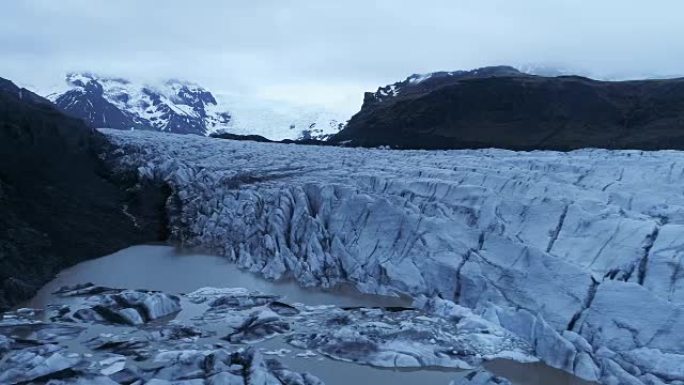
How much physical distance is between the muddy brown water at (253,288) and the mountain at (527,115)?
77.3 feet

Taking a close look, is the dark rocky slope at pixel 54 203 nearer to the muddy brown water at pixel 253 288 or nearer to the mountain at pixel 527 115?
the muddy brown water at pixel 253 288

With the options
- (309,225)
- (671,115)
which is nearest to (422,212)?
(309,225)

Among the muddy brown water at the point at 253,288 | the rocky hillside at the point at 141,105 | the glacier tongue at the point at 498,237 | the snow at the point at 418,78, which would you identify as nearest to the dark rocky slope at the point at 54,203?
the muddy brown water at the point at 253,288

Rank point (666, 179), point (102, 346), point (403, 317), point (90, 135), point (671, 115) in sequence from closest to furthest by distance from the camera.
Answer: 1. point (102, 346)
2. point (403, 317)
3. point (666, 179)
4. point (90, 135)
5. point (671, 115)

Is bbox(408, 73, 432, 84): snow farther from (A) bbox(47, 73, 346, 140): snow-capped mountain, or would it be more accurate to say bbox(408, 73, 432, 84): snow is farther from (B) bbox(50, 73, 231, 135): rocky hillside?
(B) bbox(50, 73, 231, 135): rocky hillside

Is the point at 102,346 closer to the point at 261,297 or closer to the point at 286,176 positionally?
the point at 261,297

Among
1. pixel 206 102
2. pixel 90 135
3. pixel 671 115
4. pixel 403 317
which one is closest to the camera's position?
pixel 403 317

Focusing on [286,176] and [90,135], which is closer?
[286,176]

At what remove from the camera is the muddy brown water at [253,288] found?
8.78 metres

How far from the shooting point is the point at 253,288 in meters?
12.5

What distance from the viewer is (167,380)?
26.0 feet

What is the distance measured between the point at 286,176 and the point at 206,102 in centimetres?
10095

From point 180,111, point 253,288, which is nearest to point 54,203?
point 253,288

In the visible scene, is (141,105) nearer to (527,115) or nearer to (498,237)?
(527,115)
